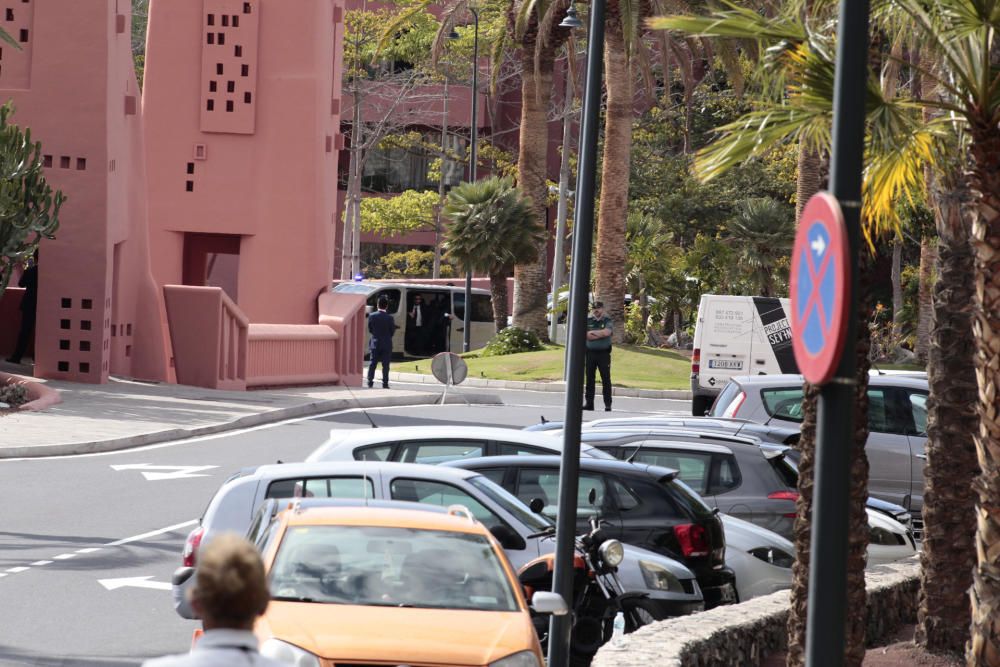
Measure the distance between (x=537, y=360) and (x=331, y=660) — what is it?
32.3 meters

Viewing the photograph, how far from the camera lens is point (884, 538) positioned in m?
14.9

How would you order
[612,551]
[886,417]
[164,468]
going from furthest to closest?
1. [164,468]
2. [886,417]
3. [612,551]

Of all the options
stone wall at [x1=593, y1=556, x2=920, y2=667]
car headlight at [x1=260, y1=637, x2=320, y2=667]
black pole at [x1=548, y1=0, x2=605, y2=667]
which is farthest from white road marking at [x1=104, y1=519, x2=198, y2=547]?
car headlight at [x1=260, y1=637, x2=320, y2=667]

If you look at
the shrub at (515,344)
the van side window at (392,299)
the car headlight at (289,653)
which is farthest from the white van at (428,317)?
the car headlight at (289,653)

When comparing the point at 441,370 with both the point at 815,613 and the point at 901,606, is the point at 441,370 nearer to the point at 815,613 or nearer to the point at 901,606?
the point at 901,606

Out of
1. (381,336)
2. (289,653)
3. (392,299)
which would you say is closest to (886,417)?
(289,653)

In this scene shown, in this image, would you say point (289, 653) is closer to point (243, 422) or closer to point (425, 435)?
point (425, 435)

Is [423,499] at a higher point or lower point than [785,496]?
higher

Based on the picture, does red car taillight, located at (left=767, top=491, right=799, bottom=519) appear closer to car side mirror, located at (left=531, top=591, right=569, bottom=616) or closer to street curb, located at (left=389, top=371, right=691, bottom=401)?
car side mirror, located at (left=531, top=591, right=569, bottom=616)

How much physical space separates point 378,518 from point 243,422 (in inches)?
706

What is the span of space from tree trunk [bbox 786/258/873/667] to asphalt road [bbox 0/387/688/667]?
13.7 ft

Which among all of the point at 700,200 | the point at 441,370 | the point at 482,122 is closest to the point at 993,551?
the point at 441,370

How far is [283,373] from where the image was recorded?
33.9 metres

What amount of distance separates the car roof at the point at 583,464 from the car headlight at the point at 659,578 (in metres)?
1.15
